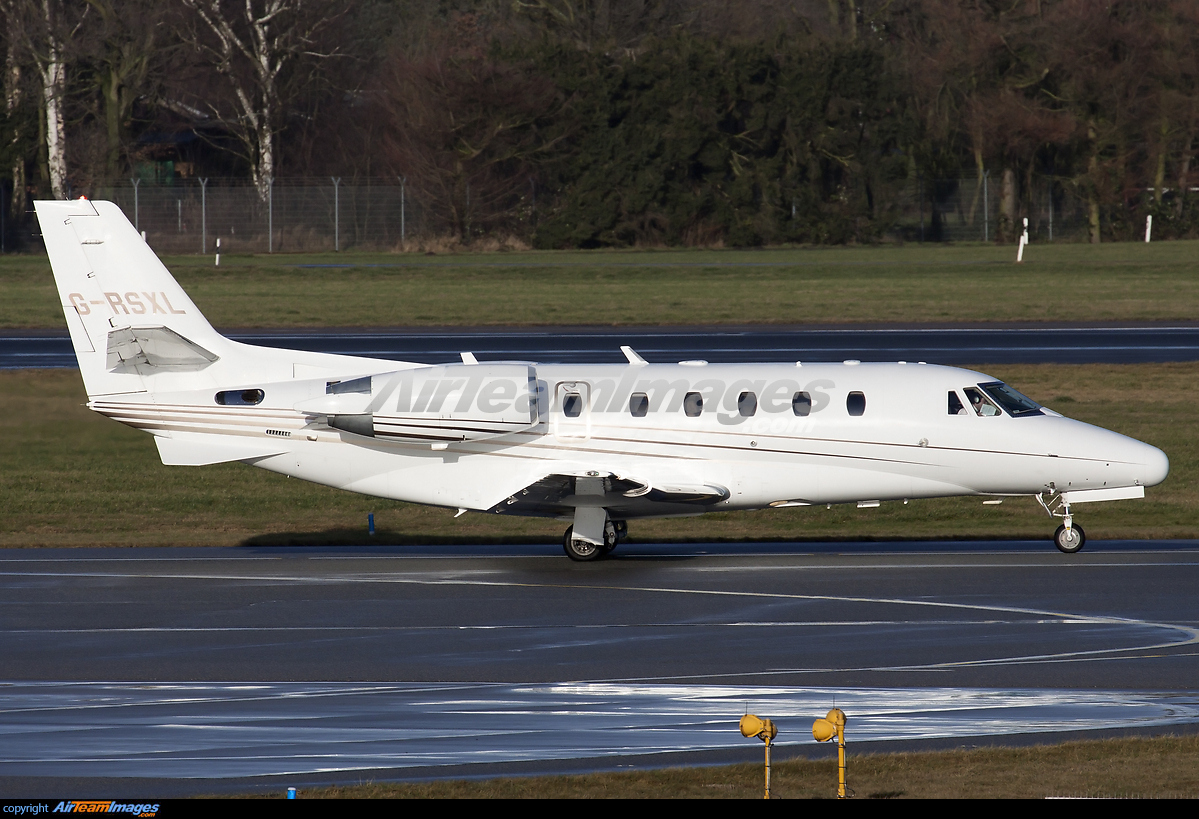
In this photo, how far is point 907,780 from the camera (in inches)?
416

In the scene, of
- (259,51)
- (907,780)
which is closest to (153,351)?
(907,780)

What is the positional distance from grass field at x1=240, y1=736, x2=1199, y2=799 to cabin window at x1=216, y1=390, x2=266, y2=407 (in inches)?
440

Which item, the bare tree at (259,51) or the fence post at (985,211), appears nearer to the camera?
the fence post at (985,211)

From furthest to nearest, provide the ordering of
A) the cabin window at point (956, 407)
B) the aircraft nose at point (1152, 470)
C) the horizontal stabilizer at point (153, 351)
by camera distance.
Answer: the horizontal stabilizer at point (153, 351) < the cabin window at point (956, 407) < the aircraft nose at point (1152, 470)

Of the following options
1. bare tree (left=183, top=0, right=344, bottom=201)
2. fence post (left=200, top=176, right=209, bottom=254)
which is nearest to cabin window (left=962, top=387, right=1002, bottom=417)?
fence post (left=200, top=176, right=209, bottom=254)

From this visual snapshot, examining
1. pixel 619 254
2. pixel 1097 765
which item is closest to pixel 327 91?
pixel 619 254

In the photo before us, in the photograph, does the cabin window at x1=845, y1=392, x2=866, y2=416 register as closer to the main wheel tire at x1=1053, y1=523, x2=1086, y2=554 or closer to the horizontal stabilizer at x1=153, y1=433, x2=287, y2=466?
the main wheel tire at x1=1053, y1=523, x2=1086, y2=554

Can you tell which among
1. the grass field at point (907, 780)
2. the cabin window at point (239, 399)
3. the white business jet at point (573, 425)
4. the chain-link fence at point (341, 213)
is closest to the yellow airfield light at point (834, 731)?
the grass field at point (907, 780)

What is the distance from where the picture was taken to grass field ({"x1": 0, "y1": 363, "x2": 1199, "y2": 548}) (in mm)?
24297

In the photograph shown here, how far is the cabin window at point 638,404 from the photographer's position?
20.5m

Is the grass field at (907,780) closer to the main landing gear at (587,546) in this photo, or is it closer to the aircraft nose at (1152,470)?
the aircraft nose at (1152,470)

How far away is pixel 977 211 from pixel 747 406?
60.9 meters

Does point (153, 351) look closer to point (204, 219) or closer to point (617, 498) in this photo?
point (617, 498)

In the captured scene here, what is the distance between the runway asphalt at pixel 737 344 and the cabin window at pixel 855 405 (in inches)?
700
